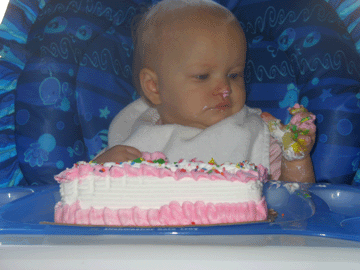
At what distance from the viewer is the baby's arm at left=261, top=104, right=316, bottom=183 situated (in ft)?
2.97

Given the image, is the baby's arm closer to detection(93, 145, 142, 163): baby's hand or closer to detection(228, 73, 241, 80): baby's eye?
detection(228, 73, 241, 80): baby's eye

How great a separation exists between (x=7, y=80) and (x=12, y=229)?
68cm

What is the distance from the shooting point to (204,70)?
1003mm

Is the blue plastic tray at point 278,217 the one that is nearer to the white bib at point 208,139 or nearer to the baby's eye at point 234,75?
the white bib at point 208,139

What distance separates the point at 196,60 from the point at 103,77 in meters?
0.35

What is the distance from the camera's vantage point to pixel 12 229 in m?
0.56

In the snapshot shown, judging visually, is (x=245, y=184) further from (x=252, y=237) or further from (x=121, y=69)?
(x=121, y=69)

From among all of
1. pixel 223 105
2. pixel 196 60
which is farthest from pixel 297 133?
pixel 196 60

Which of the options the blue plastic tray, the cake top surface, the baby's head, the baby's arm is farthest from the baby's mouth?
the cake top surface

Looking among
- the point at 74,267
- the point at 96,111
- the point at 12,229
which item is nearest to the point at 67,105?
the point at 96,111

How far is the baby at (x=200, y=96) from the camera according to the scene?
1005 millimetres

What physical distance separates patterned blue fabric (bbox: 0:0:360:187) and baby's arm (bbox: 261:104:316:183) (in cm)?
7

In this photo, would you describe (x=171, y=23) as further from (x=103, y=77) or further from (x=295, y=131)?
(x=295, y=131)

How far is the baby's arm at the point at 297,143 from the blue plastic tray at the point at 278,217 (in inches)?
4.4
